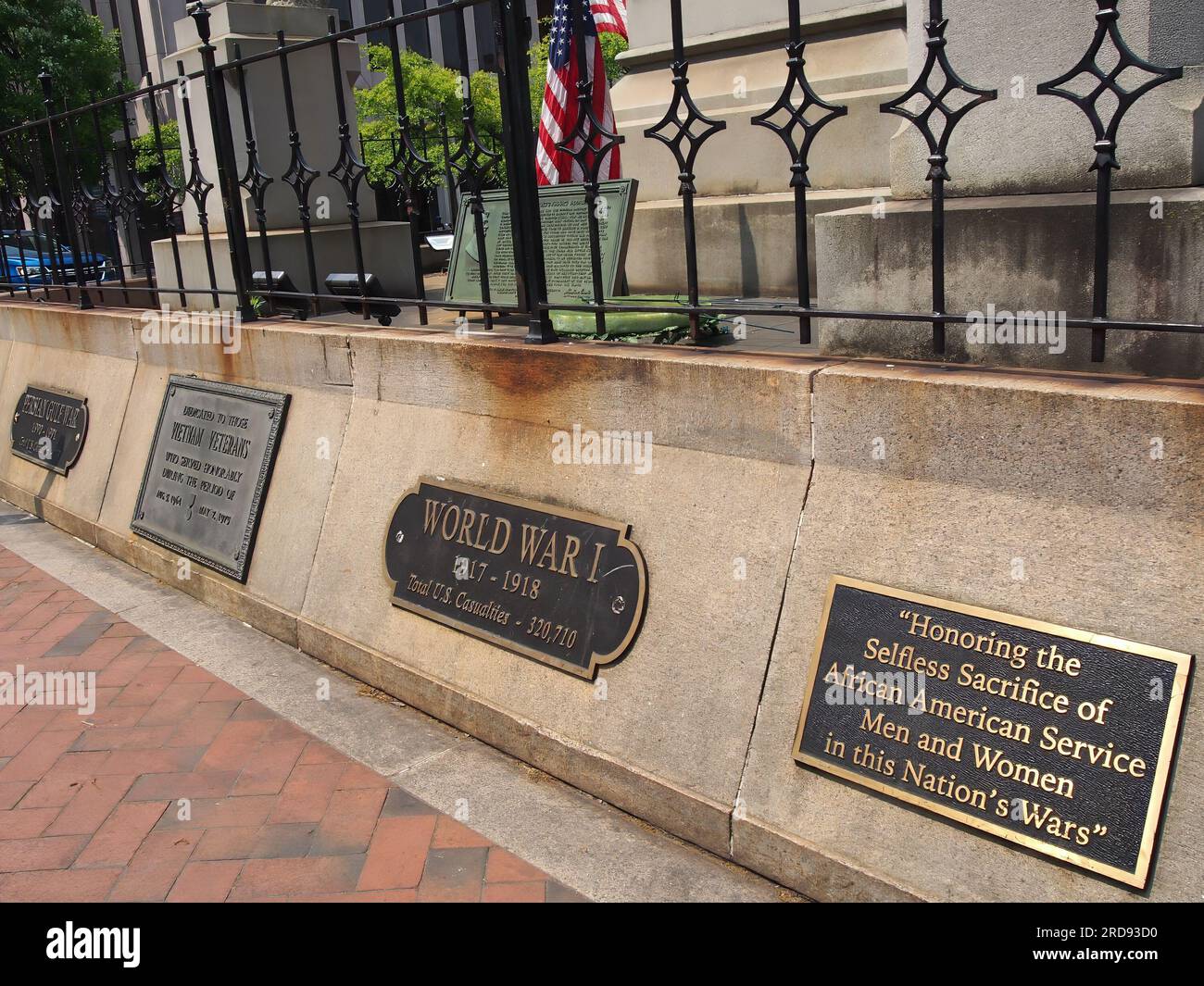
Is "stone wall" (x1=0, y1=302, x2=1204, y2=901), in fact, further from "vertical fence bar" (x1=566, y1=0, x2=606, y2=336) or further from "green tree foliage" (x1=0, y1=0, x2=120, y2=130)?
"green tree foliage" (x1=0, y1=0, x2=120, y2=130)

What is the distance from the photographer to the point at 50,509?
7.02 m

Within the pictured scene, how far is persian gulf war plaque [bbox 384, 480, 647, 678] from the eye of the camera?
3.48 meters

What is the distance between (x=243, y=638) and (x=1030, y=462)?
370cm

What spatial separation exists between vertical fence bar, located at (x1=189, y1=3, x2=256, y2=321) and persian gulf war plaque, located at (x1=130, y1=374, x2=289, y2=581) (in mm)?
558

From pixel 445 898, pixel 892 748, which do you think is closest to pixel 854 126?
pixel 892 748

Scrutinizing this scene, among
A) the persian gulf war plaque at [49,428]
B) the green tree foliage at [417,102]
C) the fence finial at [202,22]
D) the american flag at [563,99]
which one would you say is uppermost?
the green tree foliage at [417,102]

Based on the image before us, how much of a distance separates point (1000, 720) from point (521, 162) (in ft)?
8.74

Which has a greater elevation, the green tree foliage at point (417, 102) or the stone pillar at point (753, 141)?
the green tree foliage at point (417, 102)

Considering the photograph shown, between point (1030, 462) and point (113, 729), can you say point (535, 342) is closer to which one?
point (1030, 462)

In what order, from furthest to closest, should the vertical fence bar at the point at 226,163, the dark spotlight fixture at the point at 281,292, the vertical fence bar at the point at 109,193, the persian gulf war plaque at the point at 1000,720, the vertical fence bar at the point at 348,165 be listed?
the vertical fence bar at the point at 109,193, the dark spotlight fixture at the point at 281,292, the vertical fence bar at the point at 226,163, the vertical fence bar at the point at 348,165, the persian gulf war plaque at the point at 1000,720

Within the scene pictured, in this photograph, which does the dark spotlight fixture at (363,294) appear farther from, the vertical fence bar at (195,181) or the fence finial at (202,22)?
the fence finial at (202,22)

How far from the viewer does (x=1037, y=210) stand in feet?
9.46

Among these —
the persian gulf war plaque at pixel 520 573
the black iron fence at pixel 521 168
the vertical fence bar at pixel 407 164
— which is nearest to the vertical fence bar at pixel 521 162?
the black iron fence at pixel 521 168

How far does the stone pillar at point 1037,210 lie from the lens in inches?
107
